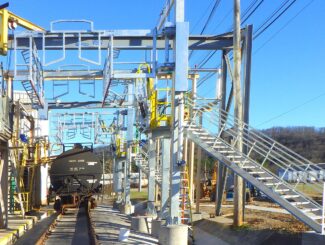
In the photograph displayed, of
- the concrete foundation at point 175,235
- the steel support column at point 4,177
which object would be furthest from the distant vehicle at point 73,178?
the concrete foundation at point 175,235

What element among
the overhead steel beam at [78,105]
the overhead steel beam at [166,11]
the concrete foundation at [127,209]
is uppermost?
the overhead steel beam at [166,11]

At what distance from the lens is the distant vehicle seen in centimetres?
2752

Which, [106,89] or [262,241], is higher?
[106,89]

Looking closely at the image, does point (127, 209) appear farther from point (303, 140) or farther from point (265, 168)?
point (303, 140)

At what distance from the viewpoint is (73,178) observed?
27.7 m

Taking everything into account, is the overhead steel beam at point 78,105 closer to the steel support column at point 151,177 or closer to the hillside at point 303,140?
the steel support column at point 151,177

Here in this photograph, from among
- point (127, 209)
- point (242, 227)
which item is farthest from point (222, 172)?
point (127, 209)

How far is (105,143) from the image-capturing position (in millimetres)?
41531

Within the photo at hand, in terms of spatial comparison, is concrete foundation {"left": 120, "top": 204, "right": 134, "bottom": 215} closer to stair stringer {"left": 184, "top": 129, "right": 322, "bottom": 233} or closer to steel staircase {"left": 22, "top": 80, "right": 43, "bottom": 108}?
steel staircase {"left": 22, "top": 80, "right": 43, "bottom": 108}

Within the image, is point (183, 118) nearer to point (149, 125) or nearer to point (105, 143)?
point (149, 125)

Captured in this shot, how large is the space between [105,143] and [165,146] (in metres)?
22.2

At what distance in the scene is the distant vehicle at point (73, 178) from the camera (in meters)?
27.5

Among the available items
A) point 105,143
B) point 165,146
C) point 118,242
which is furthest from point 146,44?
point 105,143

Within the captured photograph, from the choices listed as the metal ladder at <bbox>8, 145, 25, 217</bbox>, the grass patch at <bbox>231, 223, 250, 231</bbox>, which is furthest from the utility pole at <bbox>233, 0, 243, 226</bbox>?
the metal ladder at <bbox>8, 145, 25, 217</bbox>
